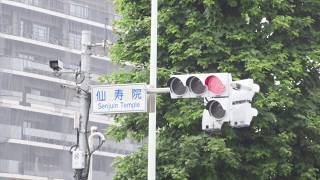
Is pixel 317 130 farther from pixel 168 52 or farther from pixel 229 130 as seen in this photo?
pixel 168 52

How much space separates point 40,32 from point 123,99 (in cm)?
5242

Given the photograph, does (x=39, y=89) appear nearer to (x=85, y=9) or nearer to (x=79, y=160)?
(x=85, y=9)

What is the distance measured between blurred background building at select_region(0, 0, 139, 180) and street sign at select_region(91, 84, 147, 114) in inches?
1763

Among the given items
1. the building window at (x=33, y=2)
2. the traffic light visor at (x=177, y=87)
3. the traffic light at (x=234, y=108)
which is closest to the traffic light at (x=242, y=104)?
the traffic light at (x=234, y=108)

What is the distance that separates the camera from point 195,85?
12.8 metres

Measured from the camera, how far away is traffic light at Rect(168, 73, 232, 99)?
12508mm

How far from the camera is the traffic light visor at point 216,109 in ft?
39.8

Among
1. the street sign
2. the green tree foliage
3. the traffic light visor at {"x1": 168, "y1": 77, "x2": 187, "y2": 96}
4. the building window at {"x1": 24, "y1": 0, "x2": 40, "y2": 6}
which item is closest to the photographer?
the traffic light visor at {"x1": 168, "y1": 77, "x2": 187, "y2": 96}

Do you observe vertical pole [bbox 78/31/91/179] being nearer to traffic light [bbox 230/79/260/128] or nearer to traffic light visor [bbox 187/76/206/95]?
traffic light visor [bbox 187/76/206/95]

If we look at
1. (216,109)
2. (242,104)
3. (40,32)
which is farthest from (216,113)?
(40,32)

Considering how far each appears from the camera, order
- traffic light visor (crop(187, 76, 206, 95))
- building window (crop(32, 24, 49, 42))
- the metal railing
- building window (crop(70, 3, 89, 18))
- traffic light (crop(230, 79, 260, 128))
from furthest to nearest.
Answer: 1. building window (crop(70, 3, 89, 18))
2. the metal railing
3. building window (crop(32, 24, 49, 42))
4. traffic light visor (crop(187, 76, 206, 95))
5. traffic light (crop(230, 79, 260, 128))

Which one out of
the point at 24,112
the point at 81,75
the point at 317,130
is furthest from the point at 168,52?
the point at 24,112

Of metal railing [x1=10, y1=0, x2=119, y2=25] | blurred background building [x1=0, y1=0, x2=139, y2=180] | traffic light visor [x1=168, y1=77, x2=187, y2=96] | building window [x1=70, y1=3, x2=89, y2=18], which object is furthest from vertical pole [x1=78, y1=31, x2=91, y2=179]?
building window [x1=70, y1=3, x2=89, y2=18]

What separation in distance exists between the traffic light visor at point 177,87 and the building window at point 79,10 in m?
54.7
